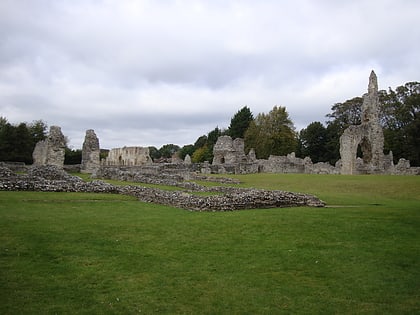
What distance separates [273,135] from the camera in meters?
72.9

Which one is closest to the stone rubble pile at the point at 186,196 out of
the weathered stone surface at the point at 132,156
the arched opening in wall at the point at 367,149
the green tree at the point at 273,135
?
the arched opening in wall at the point at 367,149

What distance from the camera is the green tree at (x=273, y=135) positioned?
72.9 meters

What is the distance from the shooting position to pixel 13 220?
1024 cm

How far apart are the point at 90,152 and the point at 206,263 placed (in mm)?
33110

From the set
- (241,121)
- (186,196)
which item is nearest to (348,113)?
(241,121)

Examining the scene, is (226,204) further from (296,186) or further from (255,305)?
(296,186)

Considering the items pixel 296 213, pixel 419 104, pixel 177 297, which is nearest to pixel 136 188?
pixel 296 213

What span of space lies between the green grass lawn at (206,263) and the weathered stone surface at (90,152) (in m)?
26.1

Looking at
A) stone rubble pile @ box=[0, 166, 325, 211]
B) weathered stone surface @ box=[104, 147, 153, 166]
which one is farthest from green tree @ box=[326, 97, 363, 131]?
stone rubble pile @ box=[0, 166, 325, 211]

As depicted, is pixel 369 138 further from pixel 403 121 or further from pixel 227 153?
pixel 403 121

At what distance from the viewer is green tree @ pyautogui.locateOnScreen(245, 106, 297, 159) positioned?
72.9 metres

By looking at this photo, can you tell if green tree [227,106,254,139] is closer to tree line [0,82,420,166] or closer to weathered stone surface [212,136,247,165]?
tree line [0,82,420,166]

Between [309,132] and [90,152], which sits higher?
[309,132]

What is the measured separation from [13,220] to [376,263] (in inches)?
366
